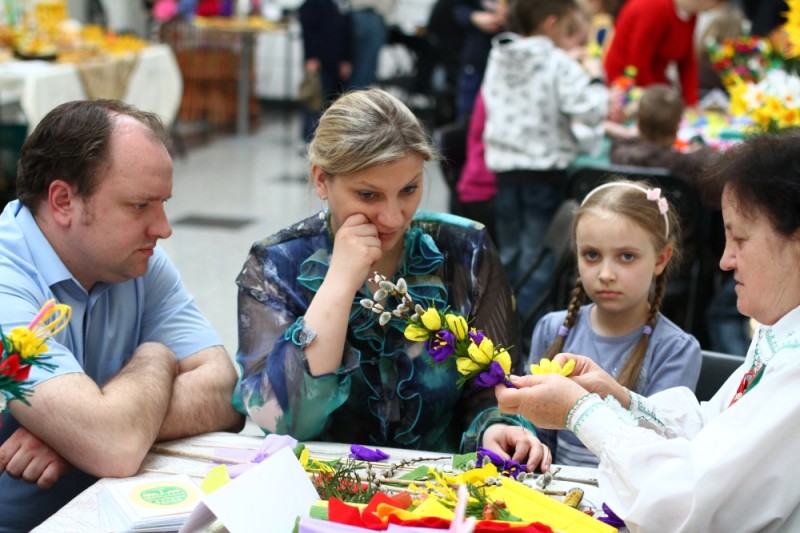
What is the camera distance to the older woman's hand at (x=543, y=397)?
5.33 feet

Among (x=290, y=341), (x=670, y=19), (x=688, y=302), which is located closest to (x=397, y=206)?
(x=290, y=341)

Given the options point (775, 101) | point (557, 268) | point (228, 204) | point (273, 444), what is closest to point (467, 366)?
point (273, 444)

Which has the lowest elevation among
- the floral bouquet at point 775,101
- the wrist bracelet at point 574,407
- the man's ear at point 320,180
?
the wrist bracelet at point 574,407

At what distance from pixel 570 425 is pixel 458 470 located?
0.34 metres

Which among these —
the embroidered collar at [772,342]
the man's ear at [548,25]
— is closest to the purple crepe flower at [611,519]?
the embroidered collar at [772,342]

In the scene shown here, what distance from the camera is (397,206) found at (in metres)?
2.15

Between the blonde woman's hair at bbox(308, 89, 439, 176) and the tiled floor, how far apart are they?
2.19 metres

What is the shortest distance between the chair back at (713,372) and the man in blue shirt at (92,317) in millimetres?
1160

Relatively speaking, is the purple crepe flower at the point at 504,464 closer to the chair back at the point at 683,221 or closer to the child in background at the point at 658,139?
Answer: the chair back at the point at 683,221

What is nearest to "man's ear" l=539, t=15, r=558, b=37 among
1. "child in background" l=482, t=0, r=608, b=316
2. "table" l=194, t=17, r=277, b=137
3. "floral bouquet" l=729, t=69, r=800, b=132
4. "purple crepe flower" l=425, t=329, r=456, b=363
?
"child in background" l=482, t=0, r=608, b=316

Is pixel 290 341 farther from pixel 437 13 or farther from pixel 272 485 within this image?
pixel 437 13

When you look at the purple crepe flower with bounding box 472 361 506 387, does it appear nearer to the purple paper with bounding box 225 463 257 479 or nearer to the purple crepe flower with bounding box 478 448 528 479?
the purple crepe flower with bounding box 478 448 528 479

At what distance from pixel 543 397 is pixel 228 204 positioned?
Answer: 6.82 metres

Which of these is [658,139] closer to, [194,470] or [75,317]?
[75,317]
